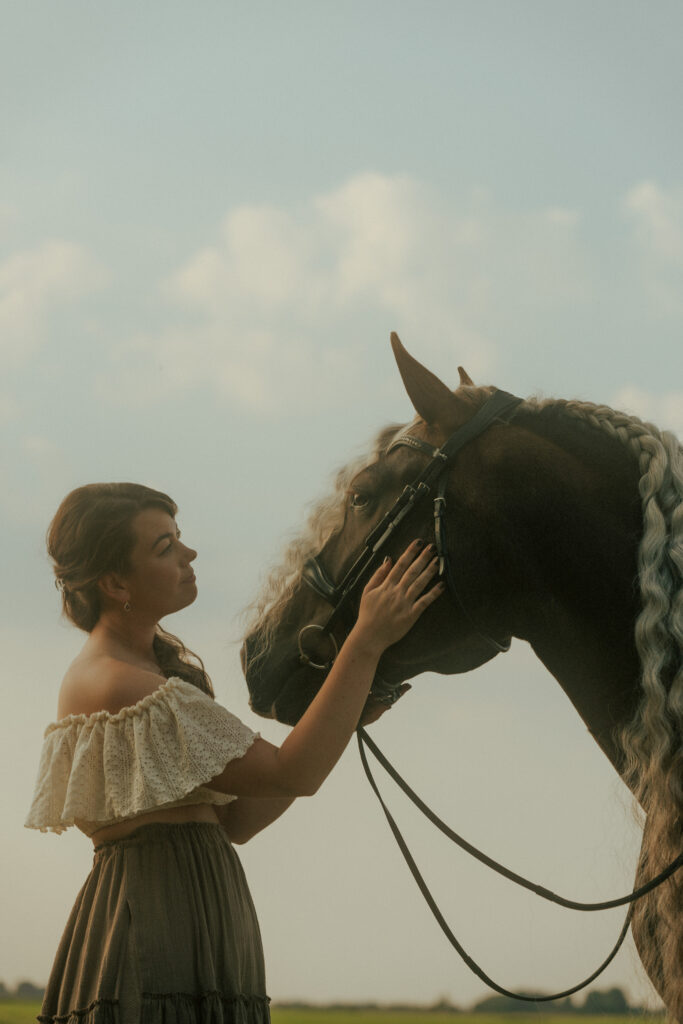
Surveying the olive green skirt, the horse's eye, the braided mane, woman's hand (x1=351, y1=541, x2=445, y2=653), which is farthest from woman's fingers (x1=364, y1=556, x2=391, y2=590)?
the olive green skirt

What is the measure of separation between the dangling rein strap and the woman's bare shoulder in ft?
1.91

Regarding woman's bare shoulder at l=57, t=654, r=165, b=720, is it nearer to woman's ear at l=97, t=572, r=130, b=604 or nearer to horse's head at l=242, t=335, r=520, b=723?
woman's ear at l=97, t=572, r=130, b=604

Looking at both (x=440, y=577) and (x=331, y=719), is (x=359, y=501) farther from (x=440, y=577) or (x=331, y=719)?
(x=331, y=719)

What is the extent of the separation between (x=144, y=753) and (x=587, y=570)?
3.30ft

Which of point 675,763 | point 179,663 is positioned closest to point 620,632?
point 675,763

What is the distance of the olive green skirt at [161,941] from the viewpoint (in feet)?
6.14

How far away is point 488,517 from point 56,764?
108 cm

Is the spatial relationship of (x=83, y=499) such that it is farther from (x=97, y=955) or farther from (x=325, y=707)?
(x=97, y=955)

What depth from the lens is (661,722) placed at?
1895 mm

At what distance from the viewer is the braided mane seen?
6.20ft

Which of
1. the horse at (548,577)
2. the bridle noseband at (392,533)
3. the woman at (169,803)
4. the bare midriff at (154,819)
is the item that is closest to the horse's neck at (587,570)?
the horse at (548,577)

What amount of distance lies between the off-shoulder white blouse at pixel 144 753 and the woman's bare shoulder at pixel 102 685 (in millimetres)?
32

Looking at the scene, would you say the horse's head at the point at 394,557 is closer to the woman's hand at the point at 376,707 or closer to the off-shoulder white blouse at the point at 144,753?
the woman's hand at the point at 376,707

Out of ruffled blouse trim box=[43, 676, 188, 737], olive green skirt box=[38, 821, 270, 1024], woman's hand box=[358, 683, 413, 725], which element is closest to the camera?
olive green skirt box=[38, 821, 270, 1024]
